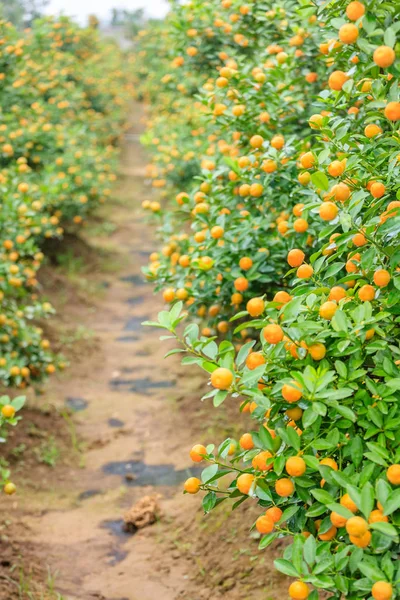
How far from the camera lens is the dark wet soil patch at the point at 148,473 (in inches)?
160

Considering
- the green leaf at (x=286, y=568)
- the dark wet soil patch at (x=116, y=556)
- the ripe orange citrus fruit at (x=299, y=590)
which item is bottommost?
the dark wet soil patch at (x=116, y=556)

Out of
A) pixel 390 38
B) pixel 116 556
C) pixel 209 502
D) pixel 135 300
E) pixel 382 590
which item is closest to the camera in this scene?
pixel 382 590

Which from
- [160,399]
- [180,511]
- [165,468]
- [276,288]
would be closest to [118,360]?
[160,399]

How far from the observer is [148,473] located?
4.23 meters

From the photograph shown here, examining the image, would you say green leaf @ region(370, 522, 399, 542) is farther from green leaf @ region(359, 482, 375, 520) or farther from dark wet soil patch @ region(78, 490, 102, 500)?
dark wet soil patch @ region(78, 490, 102, 500)

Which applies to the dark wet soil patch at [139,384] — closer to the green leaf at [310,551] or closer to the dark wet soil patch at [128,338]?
the dark wet soil patch at [128,338]

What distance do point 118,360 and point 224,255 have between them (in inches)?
132

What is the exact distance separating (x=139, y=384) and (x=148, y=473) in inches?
58.2

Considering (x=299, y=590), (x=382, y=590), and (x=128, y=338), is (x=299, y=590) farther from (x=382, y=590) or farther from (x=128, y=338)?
(x=128, y=338)

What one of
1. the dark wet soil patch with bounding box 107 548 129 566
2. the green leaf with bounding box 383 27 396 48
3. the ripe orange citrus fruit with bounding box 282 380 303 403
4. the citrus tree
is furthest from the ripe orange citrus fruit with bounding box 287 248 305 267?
the dark wet soil patch with bounding box 107 548 129 566

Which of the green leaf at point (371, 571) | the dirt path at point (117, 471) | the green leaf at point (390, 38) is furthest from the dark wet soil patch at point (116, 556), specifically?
the green leaf at point (390, 38)

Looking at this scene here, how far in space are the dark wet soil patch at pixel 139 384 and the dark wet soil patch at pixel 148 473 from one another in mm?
1100

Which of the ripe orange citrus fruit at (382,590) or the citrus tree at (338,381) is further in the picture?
the citrus tree at (338,381)

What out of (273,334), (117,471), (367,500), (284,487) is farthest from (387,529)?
(117,471)
